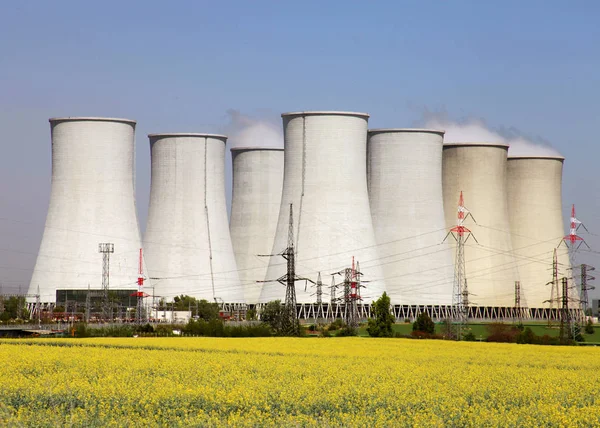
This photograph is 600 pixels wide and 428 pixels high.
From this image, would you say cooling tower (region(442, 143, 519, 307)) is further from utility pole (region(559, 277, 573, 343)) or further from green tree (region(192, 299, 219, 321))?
utility pole (region(559, 277, 573, 343))

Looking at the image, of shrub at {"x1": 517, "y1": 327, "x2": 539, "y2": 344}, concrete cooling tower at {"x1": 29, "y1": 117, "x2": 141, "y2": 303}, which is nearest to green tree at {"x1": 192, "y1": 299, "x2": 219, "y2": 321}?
concrete cooling tower at {"x1": 29, "y1": 117, "x2": 141, "y2": 303}

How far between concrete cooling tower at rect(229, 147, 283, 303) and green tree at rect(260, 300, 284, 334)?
8696mm

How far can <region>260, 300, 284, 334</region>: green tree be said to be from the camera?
45031mm

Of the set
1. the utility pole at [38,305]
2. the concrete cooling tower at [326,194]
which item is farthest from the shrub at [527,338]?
the utility pole at [38,305]

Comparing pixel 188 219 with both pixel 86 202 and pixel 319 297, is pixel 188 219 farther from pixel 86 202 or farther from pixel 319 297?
pixel 319 297

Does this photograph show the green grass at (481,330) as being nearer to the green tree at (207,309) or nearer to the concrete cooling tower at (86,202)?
the green tree at (207,309)

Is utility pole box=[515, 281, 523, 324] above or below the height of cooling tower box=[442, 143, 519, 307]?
below

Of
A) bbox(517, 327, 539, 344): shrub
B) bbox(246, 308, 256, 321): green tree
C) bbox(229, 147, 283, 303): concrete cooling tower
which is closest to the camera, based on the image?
bbox(517, 327, 539, 344): shrub

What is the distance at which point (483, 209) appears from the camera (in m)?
67.4

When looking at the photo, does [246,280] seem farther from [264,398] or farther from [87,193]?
[264,398]

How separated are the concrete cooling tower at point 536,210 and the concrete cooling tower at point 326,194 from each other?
49.0ft

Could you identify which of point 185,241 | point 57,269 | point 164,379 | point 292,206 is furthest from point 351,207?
point 164,379

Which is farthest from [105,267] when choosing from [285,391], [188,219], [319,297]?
[285,391]

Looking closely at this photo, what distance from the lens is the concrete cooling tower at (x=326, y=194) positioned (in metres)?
58.2
